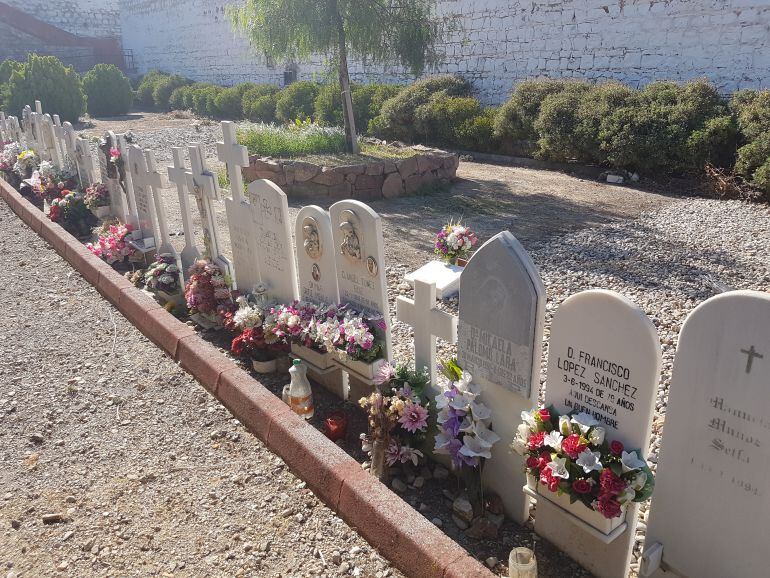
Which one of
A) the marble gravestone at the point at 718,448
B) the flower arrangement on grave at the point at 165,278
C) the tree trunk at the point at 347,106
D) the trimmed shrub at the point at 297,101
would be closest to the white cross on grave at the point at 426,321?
the marble gravestone at the point at 718,448

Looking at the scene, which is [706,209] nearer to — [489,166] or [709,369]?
[489,166]

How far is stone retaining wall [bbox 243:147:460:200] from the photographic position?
9039 mm

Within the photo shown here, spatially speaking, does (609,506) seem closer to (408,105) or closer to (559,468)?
(559,468)

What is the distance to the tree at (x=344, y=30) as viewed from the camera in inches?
403

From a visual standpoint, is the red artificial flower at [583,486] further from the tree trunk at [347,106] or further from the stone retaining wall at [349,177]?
the tree trunk at [347,106]

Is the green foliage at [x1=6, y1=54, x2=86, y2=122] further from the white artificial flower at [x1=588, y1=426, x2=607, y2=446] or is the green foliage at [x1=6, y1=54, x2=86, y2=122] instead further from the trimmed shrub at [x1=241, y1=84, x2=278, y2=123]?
the white artificial flower at [x1=588, y1=426, x2=607, y2=446]

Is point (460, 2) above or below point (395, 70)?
above

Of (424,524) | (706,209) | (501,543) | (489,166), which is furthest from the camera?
(489,166)

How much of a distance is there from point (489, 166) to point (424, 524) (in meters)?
10.3

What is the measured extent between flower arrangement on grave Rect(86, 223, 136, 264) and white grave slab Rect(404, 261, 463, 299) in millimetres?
2828

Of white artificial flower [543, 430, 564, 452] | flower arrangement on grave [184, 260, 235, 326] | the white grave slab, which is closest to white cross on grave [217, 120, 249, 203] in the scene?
flower arrangement on grave [184, 260, 235, 326]

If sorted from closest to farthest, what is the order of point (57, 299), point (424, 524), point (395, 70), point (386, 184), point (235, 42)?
point (424, 524), point (57, 299), point (386, 184), point (395, 70), point (235, 42)

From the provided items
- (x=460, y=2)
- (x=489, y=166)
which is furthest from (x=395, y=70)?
(x=489, y=166)

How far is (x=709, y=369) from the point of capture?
1.97 m
